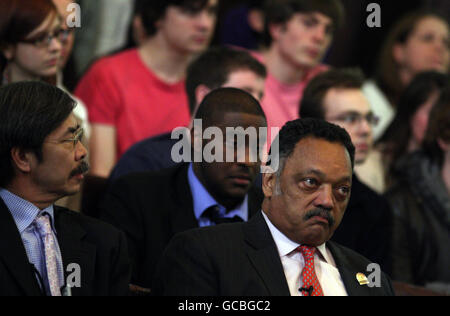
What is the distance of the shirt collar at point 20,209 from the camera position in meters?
2.03

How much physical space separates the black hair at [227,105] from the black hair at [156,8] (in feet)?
4.50

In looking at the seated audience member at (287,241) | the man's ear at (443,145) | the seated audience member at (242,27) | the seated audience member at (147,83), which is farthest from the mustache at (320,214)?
the seated audience member at (242,27)

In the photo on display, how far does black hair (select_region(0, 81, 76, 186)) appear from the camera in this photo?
2025mm

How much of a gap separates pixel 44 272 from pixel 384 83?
9.35 ft

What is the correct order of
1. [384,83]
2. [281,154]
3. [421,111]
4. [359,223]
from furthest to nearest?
[384,83], [421,111], [359,223], [281,154]

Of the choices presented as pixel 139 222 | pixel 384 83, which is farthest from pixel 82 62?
pixel 139 222

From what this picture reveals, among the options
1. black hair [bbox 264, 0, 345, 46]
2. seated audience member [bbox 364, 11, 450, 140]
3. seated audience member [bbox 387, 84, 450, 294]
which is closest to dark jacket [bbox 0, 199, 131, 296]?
seated audience member [bbox 387, 84, 450, 294]

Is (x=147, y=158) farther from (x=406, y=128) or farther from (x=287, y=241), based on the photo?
(x=406, y=128)

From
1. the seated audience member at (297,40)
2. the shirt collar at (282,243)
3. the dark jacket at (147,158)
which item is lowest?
the shirt collar at (282,243)

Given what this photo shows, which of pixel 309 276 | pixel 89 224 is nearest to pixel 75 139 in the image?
pixel 89 224

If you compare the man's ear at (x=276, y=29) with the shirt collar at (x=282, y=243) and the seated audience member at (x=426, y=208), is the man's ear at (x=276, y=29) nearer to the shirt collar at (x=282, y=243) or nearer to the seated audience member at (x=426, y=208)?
the seated audience member at (x=426, y=208)

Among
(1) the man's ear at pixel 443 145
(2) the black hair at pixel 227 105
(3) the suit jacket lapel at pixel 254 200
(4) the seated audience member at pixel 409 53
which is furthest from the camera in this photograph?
(4) the seated audience member at pixel 409 53

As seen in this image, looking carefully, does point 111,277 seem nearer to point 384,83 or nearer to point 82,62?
point 82,62
